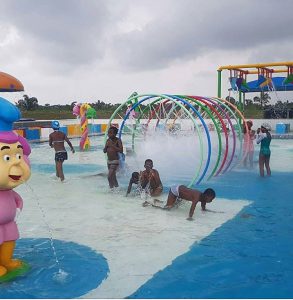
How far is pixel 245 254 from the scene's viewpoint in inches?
220

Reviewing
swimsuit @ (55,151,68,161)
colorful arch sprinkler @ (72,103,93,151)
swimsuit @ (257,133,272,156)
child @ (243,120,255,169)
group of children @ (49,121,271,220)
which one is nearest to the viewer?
group of children @ (49,121,271,220)

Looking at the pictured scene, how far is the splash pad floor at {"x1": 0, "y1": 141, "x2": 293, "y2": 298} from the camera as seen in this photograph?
455 cm

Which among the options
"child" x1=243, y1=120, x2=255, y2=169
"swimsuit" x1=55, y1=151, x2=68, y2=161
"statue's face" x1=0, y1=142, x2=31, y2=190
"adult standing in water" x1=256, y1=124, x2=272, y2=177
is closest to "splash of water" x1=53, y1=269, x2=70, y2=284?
"statue's face" x1=0, y1=142, x2=31, y2=190

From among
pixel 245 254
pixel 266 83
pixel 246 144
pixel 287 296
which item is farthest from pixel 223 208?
pixel 266 83

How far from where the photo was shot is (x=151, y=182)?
362 inches

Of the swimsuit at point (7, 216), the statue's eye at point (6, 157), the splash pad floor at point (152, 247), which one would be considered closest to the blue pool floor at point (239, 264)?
the splash pad floor at point (152, 247)

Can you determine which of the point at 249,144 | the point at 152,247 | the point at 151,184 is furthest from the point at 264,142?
the point at 152,247

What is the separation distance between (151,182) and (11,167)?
4.87 meters

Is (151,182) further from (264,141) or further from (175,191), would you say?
(264,141)

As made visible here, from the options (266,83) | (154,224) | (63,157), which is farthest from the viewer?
(266,83)

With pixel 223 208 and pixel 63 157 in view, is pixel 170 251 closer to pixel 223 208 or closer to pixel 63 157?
pixel 223 208

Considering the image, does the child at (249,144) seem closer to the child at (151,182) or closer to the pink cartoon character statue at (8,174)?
the child at (151,182)

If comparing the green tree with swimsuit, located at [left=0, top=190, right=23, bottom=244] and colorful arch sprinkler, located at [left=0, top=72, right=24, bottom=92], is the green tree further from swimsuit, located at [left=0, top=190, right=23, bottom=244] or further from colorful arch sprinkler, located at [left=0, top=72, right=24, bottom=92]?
swimsuit, located at [left=0, top=190, right=23, bottom=244]

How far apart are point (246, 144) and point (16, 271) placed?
966 cm
